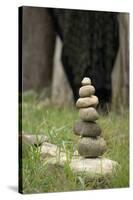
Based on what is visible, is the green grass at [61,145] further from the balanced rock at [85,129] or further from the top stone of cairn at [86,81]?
the top stone of cairn at [86,81]

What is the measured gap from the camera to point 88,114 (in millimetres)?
6781

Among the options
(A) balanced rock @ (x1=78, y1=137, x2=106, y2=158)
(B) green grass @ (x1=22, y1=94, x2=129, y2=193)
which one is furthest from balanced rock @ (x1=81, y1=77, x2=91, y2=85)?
(A) balanced rock @ (x1=78, y1=137, x2=106, y2=158)

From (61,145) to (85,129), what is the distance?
24cm

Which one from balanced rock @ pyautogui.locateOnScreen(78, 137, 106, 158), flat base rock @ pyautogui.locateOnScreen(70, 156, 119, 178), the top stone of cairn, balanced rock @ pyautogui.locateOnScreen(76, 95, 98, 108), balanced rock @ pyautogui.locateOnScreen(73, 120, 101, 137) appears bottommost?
flat base rock @ pyautogui.locateOnScreen(70, 156, 119, 178)

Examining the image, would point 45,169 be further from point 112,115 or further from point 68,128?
point 112,115

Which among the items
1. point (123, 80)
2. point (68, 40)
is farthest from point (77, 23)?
point (123, 80)

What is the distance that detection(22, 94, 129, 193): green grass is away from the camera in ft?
21.5

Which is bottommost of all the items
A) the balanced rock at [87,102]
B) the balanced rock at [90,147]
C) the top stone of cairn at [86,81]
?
the balanced rock at [90,147]

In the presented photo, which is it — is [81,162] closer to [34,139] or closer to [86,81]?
[34,139]

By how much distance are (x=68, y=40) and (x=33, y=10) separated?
54 cm

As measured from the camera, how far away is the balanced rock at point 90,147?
6.76 meters

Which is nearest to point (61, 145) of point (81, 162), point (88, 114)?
point (81, 162)

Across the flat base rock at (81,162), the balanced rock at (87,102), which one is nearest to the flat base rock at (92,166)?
the flat base rock at (81,162)

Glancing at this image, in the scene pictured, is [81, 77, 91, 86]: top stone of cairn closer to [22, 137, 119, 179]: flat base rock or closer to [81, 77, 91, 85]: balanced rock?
[81, 77, 91, 85]: balanced rock
